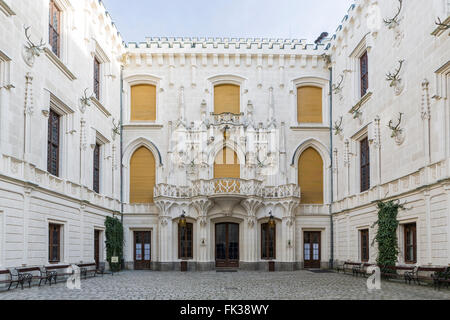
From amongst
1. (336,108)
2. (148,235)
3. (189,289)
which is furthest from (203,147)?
(189,289)

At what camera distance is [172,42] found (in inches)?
1185

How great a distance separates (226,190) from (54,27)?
1188 cm

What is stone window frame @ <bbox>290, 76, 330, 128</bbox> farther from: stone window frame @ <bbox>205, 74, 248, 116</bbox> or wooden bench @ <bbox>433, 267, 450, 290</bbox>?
wooden bench @ <bbox>433, 267, 450, 290</bbox>

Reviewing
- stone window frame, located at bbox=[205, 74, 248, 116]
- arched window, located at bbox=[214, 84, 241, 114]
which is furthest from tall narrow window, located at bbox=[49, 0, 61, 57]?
arched window, located at bbox=[214, 84, 241, 114]

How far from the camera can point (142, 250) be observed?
29000mm

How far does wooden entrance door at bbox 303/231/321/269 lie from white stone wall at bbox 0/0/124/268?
1082 centimetres

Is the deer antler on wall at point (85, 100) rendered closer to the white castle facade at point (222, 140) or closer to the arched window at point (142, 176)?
the white castle facade at point (222, 140)

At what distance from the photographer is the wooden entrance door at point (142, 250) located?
28.7m

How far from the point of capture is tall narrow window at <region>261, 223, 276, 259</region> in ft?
93.9

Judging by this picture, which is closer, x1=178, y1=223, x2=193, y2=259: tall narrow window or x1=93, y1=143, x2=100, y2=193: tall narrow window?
x1=93, y1=143, x2=100, y2=193: tall narrow window

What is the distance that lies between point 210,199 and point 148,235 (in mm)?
4404

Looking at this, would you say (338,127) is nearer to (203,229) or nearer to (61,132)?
(203,229)

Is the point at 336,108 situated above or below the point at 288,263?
above

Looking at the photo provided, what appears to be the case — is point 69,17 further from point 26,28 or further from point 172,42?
point 172,42
